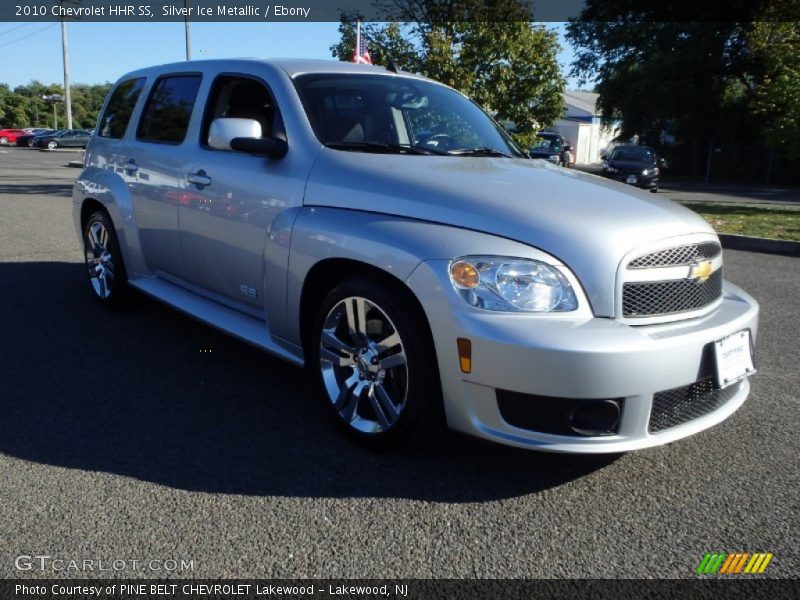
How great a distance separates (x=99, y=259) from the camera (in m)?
5.70

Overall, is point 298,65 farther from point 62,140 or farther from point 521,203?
point 62,140

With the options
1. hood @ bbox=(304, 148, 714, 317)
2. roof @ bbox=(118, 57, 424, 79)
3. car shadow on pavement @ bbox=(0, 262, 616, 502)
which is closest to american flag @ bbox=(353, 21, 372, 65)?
roof @ bbox=(118, 57, 424, 79)

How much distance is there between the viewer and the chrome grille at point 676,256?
292cm

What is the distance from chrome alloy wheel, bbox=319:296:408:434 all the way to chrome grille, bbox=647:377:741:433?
3.32 feet

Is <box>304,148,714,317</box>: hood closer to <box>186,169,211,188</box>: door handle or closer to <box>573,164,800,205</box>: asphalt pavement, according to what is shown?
<box>186,169,211,188</box>: door handle

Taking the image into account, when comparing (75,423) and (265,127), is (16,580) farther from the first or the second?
(265,127)

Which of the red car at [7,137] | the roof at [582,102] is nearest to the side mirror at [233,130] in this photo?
the red car at [7,137]

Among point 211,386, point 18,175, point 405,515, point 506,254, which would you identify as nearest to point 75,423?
point 211,386

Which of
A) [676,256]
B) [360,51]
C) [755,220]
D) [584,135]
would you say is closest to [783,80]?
[755,220]

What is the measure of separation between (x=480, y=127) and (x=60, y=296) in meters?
3.90

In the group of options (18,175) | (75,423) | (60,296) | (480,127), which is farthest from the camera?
(18,175)

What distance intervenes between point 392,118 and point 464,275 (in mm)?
1612

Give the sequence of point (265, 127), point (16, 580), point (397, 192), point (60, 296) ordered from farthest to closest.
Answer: point (60, 296)
point (265, 127)
point (397, 192)
point (16, 580)

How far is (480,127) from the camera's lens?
4.55 meters
